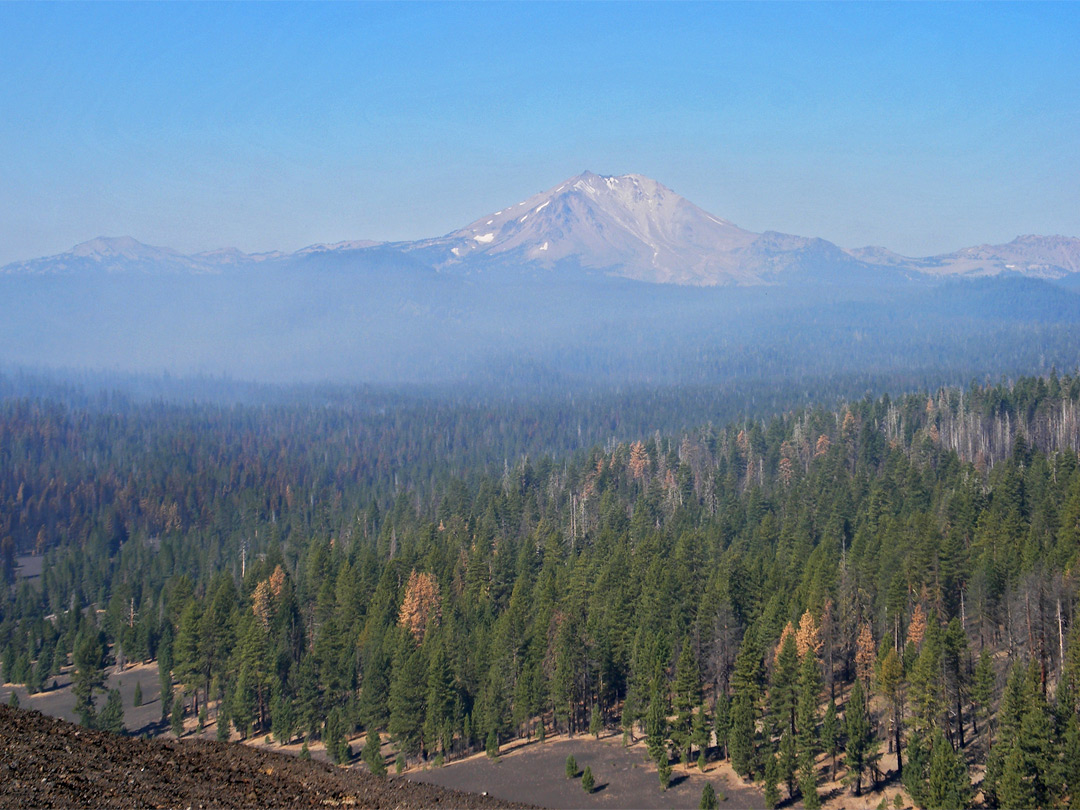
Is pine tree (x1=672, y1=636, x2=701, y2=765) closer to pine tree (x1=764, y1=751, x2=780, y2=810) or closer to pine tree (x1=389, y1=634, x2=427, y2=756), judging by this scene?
pine tree (x1=764, y1=751, x2=780, y2=810)

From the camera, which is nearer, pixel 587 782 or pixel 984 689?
pixel 984 689

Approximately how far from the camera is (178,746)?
23375 millimetres

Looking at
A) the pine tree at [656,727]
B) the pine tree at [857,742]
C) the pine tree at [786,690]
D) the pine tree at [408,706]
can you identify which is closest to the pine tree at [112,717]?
the pine tree at [408,706]

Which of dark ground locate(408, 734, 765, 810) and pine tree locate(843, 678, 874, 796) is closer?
pine tree locate(843, 678, 874, 796)

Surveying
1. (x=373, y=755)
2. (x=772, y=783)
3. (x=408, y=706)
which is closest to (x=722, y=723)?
(x=772, y=783)

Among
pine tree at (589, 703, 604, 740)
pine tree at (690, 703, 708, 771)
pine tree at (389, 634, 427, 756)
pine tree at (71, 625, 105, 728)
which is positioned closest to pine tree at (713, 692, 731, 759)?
pine tree at (690, 703, 708, 771)

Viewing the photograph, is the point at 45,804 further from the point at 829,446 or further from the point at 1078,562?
the point at 829,446

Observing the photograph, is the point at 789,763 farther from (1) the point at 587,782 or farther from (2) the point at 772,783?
(1) the point at 587,782

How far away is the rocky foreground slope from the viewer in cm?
1811

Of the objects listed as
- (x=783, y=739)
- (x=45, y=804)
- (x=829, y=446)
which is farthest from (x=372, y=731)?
(x=829, y=446)

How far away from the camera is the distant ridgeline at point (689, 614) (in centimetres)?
3950

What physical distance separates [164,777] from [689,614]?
120ft

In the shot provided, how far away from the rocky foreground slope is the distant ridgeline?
21956mm

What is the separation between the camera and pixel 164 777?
65.8 feet
